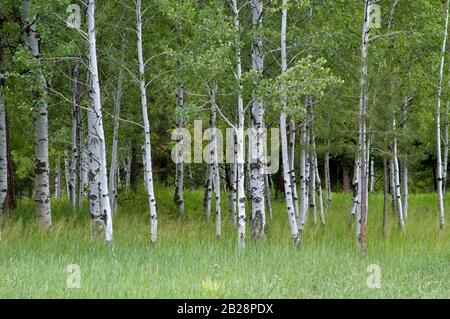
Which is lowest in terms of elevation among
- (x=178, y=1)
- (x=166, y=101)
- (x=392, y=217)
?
(x=392, y=217)

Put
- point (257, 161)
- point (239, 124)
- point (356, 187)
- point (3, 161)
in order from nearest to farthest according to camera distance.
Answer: point (239, 124) → point (257, 161) → point (356, 187) → point (3, 161)

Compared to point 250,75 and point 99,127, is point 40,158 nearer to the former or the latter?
point 99,127

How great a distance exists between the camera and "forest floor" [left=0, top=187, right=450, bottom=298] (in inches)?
367

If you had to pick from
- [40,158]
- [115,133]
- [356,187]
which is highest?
[115,133]

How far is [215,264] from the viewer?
36.8ft

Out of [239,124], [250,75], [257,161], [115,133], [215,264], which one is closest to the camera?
[215,264]

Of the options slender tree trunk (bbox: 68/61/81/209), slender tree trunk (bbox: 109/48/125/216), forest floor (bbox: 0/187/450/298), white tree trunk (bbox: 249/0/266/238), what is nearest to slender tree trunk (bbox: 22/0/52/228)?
forest floor (bbox: 0/187/450/298)

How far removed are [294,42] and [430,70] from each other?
509cm

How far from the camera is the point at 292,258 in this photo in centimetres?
1226

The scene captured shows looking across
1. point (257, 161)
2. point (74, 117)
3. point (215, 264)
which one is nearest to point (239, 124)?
point (257, 161)

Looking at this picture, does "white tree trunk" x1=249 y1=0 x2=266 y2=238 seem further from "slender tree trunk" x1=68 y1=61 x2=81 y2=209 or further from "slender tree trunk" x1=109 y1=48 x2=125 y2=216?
"slender tree trunk" x1=68 y1=61 x2=81 y2=209

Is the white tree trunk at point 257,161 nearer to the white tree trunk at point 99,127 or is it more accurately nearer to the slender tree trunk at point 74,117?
the white tree trunk at point 99,127

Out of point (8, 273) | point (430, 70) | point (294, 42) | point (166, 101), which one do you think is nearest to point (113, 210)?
point (166, 101)
